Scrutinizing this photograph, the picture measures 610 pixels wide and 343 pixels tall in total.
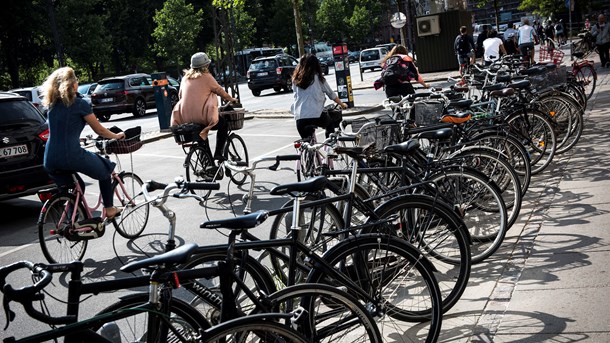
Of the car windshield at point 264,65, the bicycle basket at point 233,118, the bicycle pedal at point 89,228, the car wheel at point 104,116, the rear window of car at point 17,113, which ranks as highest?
the rear window of car at point 17,113

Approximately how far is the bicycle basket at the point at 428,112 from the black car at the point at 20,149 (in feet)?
17.4

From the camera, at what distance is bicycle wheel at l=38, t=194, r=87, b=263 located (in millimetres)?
7465

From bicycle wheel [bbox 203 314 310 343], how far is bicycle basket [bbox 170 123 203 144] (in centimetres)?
744

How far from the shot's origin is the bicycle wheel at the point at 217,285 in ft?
11.3

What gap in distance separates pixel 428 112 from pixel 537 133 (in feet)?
5.07

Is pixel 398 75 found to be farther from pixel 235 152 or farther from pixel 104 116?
pixel 104 116

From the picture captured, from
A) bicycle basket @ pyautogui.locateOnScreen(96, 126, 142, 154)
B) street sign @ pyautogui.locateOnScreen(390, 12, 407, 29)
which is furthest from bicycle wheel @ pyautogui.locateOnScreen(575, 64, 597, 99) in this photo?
street sign @ pyautogui.locateOnScreen(390, 12, 407, 29)

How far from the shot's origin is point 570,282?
200 inches

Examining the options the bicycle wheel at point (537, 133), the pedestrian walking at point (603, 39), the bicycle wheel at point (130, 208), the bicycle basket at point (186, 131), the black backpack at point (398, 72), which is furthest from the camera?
the pedestrian walking at point (603, 39)

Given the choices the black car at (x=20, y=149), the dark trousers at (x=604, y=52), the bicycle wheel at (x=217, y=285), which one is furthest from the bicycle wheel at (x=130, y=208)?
the dark trousers at (x=604, y=52)

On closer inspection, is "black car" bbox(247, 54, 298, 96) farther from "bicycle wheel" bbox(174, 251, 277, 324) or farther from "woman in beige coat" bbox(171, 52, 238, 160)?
"bicycle wheel" bbox(174, 251, 277, 324)

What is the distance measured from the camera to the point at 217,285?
147 inches

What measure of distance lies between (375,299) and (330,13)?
91297 millimetres

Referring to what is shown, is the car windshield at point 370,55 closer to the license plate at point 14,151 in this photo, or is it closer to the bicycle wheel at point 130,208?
the license plate at point 14,151
